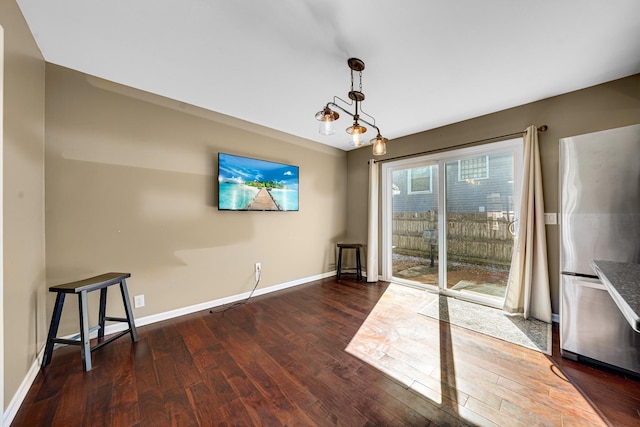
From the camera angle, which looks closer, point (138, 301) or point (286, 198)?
point (138, 301)

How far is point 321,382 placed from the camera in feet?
5.42

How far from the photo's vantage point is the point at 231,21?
1.60 m

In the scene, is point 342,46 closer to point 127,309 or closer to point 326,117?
point 326,117

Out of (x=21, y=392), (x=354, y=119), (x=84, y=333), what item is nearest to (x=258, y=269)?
(x=84, y=333)

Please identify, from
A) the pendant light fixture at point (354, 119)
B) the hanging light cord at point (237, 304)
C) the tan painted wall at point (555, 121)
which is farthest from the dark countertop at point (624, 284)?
the hanging light cord at point (237, 304)

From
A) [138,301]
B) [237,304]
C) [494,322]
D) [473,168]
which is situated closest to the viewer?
[138,301]

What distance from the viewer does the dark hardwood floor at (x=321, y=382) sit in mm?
1377

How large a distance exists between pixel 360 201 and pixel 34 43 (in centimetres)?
409

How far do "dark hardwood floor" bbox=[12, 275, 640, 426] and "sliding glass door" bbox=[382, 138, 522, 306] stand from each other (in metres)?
1.02

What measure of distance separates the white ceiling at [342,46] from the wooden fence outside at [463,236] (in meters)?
1.46

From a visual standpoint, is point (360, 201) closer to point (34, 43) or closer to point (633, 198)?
point (633, 198)

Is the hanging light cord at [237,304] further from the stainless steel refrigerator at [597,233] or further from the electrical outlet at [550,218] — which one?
the electrical outlet at [550,218]

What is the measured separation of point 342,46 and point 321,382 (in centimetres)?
246

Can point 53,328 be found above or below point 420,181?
Result: below
